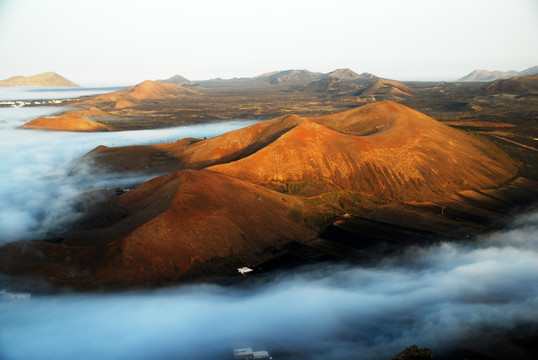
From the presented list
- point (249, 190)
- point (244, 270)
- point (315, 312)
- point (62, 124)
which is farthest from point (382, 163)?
point (62, 124)

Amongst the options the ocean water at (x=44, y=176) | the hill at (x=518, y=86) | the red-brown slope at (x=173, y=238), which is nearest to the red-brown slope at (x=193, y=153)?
the ocean water at (x=44, y=176)

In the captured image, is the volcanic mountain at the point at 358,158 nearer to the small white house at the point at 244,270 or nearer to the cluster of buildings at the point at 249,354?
the small white house at the point at 244,270

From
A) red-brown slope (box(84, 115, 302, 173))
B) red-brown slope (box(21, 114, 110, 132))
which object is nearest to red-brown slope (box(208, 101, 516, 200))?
red-brown slope (box(84, 115, 302, 173))

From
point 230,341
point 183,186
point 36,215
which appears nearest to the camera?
point 230,341

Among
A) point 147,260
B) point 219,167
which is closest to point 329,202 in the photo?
point 219,167

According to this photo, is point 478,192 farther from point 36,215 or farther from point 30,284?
point 36,215

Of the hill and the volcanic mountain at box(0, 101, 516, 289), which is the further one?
the hill

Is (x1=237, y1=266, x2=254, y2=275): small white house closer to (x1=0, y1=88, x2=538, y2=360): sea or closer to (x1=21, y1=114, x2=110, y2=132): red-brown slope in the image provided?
(x1=0, y1=88, x2=538, y2=360): sea
